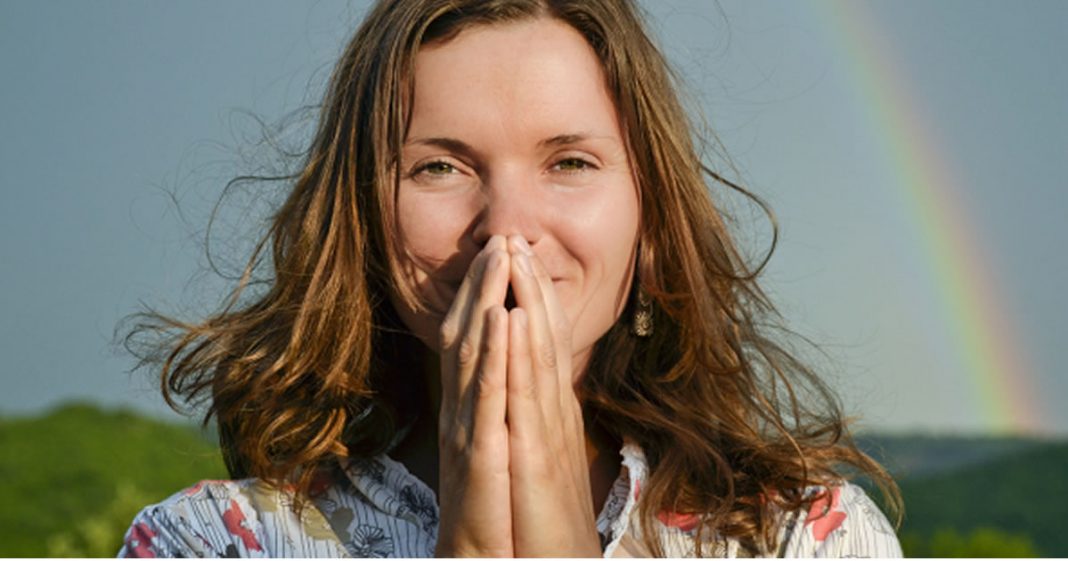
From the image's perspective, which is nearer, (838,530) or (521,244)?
(521,244)

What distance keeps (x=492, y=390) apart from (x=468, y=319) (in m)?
0.15

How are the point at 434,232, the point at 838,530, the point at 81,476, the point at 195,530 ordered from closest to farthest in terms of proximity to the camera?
the point at 434,232 → the point at 195,530 → the point at 838,530 → the point at 81,476

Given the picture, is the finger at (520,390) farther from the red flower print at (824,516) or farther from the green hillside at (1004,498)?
the green hillside at (1004,498)

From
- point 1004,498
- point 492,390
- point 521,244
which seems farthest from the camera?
point 1004,498

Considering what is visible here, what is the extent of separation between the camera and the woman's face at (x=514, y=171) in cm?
251

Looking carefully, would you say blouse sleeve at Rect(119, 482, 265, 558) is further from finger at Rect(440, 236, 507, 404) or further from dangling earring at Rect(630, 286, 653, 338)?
dangling earring at Rect(630, 286, 653, 338)

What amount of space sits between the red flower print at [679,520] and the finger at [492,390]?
675 millimetres

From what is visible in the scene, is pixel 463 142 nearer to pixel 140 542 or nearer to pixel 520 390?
pixel 520 390

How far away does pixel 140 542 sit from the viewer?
2670mm

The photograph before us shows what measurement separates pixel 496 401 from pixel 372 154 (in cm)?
73

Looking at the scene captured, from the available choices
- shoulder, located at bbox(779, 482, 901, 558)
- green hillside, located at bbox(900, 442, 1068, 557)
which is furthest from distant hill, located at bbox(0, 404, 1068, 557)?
shoulder, located at bbox(779, 482, 901, 558)

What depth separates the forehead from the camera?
99.8 inches

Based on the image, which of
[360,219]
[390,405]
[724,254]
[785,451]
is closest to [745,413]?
[785,451]

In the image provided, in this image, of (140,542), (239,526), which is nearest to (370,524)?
(239,526)
